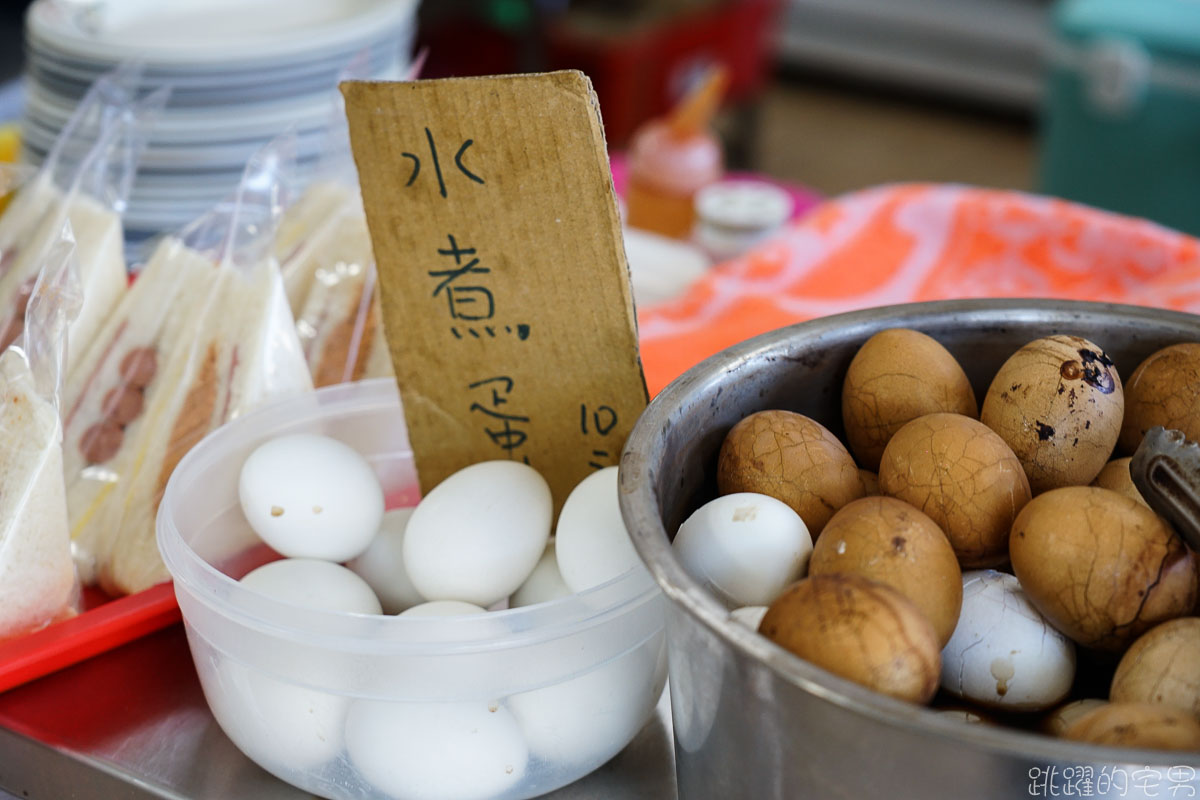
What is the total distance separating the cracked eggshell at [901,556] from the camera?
0.48m

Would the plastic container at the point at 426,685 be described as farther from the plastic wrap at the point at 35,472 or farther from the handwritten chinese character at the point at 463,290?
the handwritten chinese character at the point at 463,290

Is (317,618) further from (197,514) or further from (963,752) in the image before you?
(963,752)

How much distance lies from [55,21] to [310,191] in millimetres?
418

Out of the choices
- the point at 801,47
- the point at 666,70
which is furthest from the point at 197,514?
the point at 801,47

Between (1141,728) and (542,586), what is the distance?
31 cm

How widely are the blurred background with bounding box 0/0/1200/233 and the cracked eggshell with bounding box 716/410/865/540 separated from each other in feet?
2.80

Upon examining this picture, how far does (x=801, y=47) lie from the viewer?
454 cm

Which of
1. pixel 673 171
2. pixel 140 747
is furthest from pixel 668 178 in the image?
pixel 140 747

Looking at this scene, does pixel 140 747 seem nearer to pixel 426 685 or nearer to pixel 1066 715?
pixel 426 685

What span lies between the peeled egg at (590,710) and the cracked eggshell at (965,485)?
150 millimetres

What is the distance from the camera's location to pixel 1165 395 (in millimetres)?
600

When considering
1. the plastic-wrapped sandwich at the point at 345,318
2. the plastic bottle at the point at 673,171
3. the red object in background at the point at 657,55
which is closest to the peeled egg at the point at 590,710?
the plastic-wrapped sandwich at the point at 345,318

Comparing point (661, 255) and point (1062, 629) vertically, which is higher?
point (1062, 629)

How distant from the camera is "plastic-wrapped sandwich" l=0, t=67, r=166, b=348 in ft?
2.77
